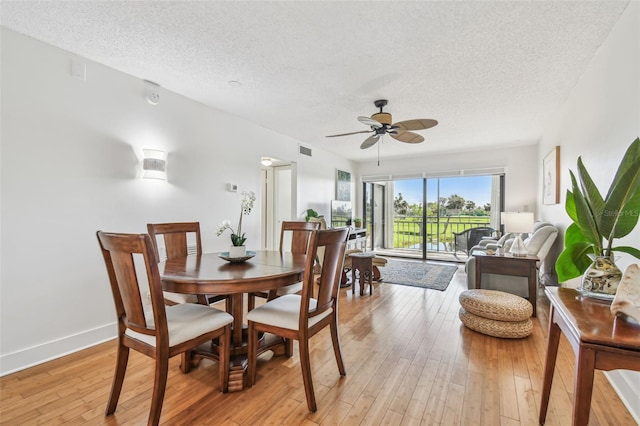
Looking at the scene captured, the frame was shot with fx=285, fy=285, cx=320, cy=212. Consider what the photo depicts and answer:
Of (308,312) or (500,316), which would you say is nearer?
(308,312)

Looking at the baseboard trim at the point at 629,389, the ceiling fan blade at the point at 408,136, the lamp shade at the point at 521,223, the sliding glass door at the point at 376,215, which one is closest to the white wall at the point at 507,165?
the sliding glass door at the point at 376,215

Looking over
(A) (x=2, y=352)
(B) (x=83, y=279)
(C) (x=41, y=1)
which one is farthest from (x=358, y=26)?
(A) (x=2, y=352)

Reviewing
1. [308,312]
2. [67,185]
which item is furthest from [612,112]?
[67,185]

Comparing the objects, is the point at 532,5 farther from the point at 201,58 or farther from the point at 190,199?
the point at 190,199

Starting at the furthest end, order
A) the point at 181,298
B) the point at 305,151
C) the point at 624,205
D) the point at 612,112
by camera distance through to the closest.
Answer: the point at 305,151, the point at 181,298, the point at 612,112, the point at 624,205

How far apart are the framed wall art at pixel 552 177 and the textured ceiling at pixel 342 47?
608 millimetres

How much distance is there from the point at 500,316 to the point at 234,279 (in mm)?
2390

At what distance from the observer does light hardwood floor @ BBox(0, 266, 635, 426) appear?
62.5 inches

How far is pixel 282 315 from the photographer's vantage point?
177cm

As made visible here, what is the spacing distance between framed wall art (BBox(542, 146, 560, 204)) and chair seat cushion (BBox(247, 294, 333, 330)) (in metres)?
3.56

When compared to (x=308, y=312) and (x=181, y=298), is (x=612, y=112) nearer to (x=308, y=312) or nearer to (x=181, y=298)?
(x=308, y=312)

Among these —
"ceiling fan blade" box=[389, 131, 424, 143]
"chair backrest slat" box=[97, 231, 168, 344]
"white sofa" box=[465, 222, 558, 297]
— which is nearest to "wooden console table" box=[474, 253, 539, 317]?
"white sofa" box=[465, 222, 558, 297]

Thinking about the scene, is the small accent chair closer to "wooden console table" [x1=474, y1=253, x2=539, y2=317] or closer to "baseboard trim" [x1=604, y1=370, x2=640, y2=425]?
"wooden console table" [x1=474, y1=253, x2=539, y2=317]

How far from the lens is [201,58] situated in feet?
8.13
